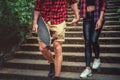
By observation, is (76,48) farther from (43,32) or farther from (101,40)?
(43,32)

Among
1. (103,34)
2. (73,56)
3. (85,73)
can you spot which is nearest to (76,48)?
(73,56)

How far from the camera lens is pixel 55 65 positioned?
486 centimetres

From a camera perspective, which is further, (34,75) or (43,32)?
(34,75)

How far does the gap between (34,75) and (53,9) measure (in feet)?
5.06

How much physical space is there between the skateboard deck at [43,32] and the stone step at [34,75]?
3.00 ft

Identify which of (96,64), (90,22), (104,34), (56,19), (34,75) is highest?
(56,19)

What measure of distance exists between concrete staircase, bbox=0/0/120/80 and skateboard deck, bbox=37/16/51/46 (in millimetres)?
915

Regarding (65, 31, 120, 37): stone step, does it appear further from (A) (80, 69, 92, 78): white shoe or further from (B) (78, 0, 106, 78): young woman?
(A) (80, 69, 92, 78): white shoe

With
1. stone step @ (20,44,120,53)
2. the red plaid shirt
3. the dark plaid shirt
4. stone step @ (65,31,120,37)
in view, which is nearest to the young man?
the red plaid shirt

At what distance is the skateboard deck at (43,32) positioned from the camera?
4.86 meters

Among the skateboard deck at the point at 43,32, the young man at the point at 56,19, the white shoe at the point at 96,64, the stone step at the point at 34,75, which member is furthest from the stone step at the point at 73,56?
the skateboard deck at the point at 43,32

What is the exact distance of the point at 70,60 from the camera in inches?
239

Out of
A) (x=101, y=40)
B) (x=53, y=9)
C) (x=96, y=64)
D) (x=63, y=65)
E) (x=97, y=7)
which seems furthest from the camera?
(x=101, y=40)

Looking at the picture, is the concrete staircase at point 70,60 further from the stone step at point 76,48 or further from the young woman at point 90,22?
the young woman at point 90,22
